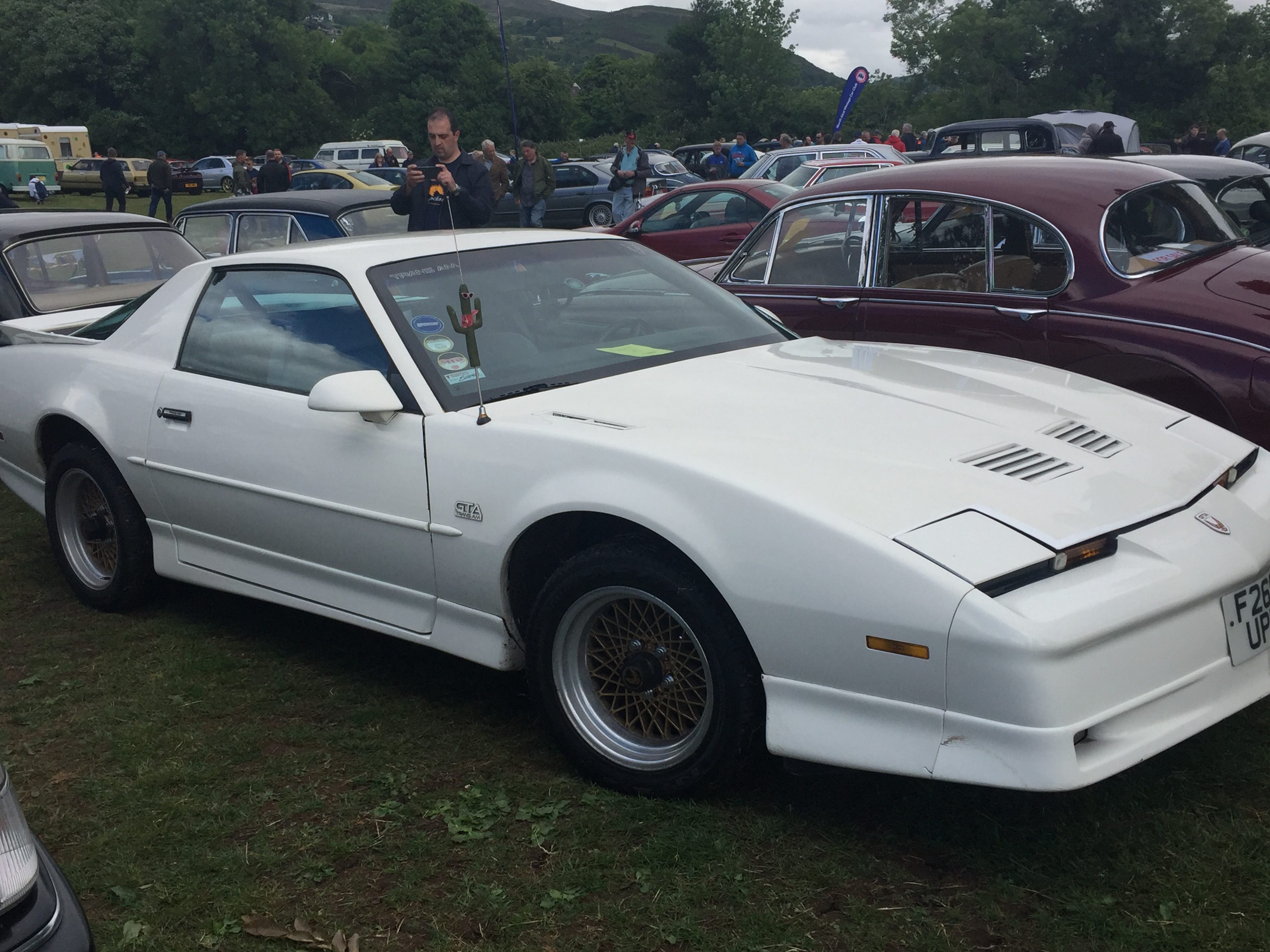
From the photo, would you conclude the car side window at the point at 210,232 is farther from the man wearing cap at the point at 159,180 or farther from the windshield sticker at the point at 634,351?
the man wearing cap at the point at 159,180

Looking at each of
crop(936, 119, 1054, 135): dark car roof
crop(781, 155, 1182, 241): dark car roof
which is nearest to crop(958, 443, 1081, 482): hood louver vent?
crop(781, 155, 1182, 241): dark car roof

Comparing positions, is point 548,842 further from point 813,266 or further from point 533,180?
point 533,180

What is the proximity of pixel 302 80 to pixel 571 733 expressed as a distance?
73.0m

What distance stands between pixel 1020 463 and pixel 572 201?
68.7ft

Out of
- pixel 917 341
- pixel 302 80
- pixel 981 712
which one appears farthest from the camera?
pixel 302 80

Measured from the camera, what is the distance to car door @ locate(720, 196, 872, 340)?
5.47m

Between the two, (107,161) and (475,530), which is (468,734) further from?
(107,161)

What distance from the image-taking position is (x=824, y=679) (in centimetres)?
259

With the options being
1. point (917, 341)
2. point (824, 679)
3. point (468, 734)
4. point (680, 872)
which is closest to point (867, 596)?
point (824, 679)

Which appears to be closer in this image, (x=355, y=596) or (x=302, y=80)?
(x=355, y=596)

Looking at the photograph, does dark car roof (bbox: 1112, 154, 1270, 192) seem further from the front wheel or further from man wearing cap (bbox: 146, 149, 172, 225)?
man wearing cap (bbox: 146, 149, 172, 225)

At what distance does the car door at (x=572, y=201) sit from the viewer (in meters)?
22.9

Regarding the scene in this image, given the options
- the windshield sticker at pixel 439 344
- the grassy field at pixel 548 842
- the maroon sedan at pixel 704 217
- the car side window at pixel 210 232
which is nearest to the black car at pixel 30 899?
the grassy field at pixel 548 842

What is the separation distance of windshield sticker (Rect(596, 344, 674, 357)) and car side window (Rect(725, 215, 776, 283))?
7.38 feet
